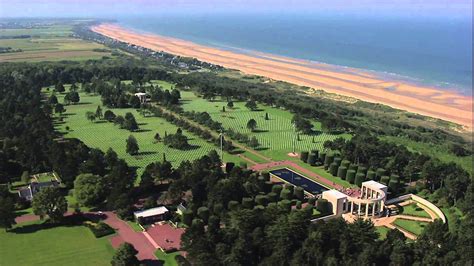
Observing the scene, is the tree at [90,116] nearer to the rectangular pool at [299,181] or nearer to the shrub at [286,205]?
the rectangular pool at [299,181]

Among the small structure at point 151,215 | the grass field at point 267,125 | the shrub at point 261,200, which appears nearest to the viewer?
the small structure at point 151,215

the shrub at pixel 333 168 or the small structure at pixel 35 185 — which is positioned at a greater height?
the shrub at pixel 333 168

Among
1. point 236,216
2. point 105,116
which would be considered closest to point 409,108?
point 105,116

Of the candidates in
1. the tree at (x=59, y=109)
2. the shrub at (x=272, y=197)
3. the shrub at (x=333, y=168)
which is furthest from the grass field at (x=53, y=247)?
the tree at (x=59, y=109)

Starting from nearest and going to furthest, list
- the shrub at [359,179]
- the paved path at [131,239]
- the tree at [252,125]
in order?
the paved path at [131,239] → the shrub at [359,179] → the tree at [252,125]

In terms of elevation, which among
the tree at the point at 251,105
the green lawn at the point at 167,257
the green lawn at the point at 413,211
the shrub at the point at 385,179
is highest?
the tree at the point at 251,105

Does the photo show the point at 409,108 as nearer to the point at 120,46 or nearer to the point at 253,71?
the point at 253,71

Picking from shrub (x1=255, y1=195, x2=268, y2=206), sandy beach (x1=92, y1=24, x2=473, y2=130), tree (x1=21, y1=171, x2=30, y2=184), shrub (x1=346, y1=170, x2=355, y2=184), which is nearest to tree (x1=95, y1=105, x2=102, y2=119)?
tree (x1=21, y1=171, x2=30, y2=184)
